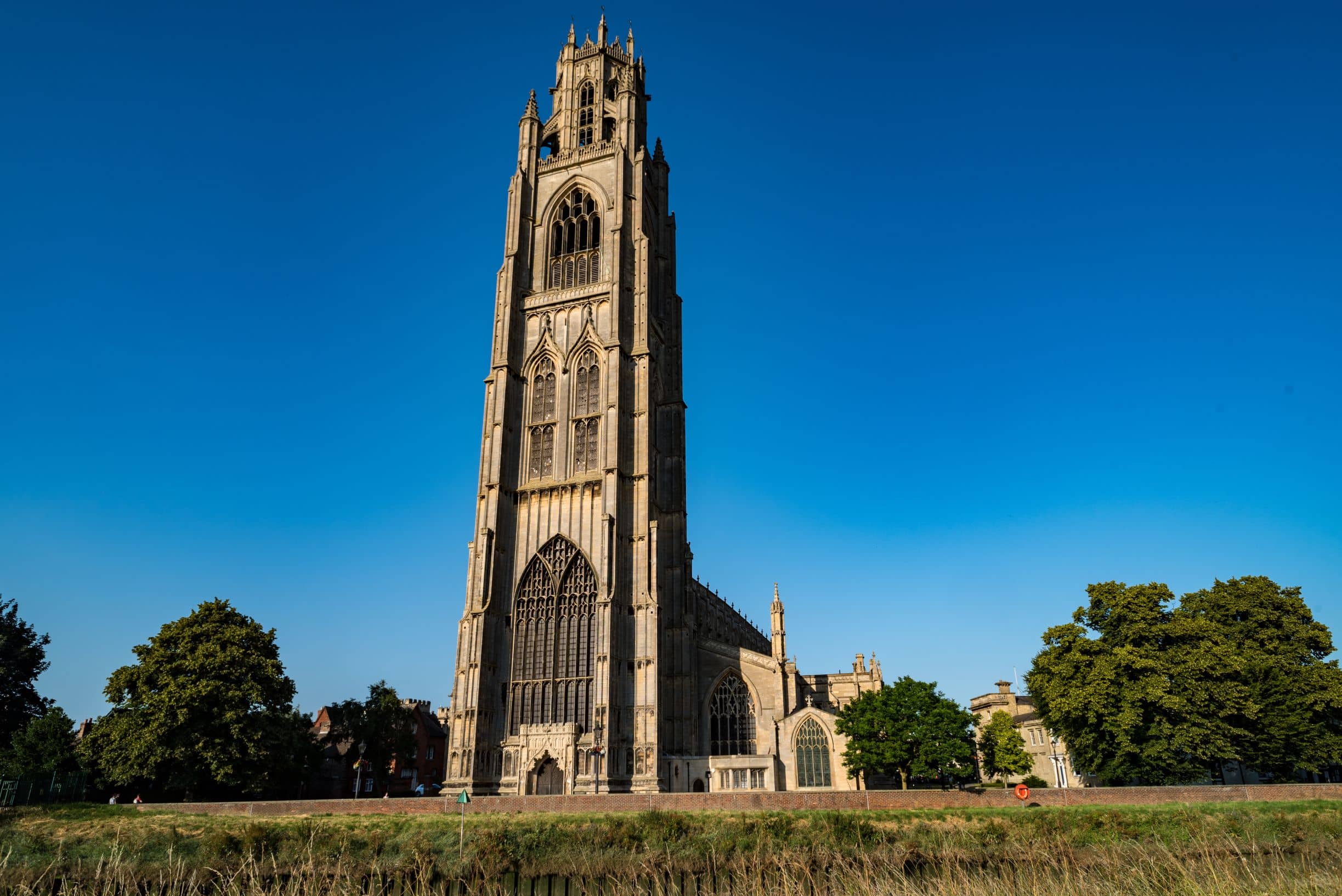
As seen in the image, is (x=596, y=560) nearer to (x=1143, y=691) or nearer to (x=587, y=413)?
(x=587, y=413)

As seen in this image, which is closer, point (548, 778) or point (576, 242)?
point (548, 778)

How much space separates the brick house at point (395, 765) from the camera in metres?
64.6

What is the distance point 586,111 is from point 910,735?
2058 inches

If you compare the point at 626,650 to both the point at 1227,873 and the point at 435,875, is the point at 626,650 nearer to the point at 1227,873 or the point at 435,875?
the point at 435,875

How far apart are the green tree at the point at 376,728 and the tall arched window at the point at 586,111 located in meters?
43.5

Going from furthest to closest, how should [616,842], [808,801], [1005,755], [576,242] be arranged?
[576,242] < [1005,755] < [808,801] < [616,842]

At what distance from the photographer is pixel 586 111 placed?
232ft

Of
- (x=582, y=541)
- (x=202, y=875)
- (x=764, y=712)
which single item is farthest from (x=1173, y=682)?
(x=202, y=875)

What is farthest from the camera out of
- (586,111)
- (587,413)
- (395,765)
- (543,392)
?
(586,111)

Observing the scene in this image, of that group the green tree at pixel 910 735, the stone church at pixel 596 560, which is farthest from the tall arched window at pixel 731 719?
the green tree at pixel 910 735

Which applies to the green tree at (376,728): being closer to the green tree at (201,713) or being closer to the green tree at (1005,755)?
the green tree at (201,713)

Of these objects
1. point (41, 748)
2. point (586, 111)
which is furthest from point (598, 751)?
point (586, 111)

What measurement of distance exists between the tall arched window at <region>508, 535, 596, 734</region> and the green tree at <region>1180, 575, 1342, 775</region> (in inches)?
1260

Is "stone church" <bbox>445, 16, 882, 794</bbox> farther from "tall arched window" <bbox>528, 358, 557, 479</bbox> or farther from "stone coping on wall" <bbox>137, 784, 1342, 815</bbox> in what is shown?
"stone coping on wall" <bbox>137, 784, 1342, 815</bbox>
